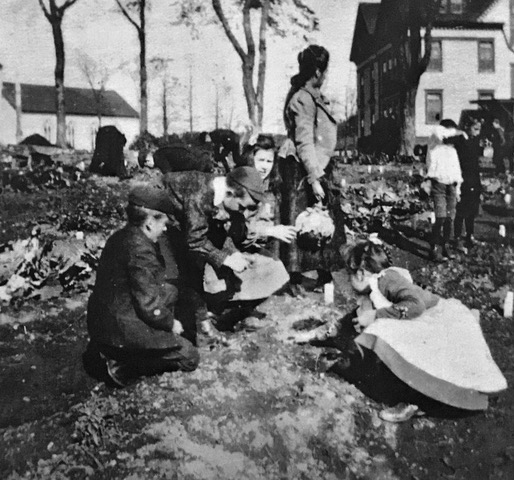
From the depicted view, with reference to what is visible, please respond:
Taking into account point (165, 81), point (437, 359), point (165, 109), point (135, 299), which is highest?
point (165, 81)

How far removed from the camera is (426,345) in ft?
6.29

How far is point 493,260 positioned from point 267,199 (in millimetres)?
1520

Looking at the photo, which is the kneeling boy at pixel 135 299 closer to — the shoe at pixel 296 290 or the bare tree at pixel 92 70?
the shoe at pixel 296 290

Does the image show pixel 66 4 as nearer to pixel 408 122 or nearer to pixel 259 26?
pixel 259 26

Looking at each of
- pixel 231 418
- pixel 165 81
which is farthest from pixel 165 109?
pixel 231 418

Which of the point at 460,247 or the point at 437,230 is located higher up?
the point at 437,230

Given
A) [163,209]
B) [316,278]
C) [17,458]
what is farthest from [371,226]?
[17,458]

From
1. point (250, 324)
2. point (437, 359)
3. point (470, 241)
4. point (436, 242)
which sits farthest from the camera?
point (470, 241)

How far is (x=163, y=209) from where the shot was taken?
2.07 m

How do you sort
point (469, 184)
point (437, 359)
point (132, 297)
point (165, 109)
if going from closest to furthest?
point (437, 359)
point (132, 297)
point (165, 109)
point (469, 184)

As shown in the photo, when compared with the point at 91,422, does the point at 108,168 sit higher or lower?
higher

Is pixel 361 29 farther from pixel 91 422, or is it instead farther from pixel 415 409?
pixel 91 422

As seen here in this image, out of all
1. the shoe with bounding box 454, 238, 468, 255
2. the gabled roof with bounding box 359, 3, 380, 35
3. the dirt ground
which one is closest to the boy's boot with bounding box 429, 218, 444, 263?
the shoe with bounding box 454, 238, 468, 255

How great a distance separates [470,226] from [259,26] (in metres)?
2.03
